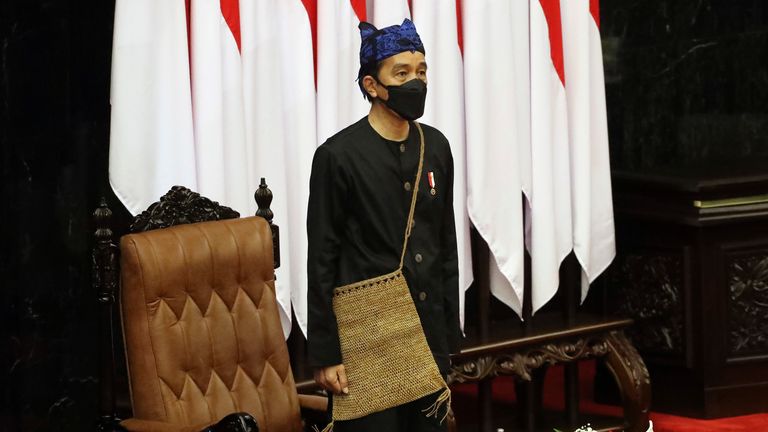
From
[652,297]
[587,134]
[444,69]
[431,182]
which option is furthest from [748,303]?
[431,182]

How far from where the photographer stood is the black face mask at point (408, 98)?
127 inches

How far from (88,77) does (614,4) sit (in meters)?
2.48

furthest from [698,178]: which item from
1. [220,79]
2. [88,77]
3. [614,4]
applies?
[88,77]

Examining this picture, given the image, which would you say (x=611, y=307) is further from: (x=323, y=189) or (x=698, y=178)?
(x=323, y=189)

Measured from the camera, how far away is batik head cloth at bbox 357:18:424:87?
322cm

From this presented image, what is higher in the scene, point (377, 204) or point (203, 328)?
point (377, 204)

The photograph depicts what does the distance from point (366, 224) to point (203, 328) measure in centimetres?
64

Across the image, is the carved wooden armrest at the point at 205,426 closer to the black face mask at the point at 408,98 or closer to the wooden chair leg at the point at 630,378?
the black face mask at the point at 408,98

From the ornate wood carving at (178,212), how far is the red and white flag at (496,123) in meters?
1.23

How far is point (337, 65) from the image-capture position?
14.9 feet

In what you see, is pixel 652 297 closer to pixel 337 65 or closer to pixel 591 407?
pixel 591 407

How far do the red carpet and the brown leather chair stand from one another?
2.00m

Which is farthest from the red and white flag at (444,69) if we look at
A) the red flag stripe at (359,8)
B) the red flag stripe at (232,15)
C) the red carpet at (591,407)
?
the red carpet at (591,407)

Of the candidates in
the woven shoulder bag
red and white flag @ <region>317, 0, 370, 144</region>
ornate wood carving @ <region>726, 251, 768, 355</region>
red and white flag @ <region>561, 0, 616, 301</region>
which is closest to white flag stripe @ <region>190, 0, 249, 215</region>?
red and white flag @ <region>317, 0, 370, 144</region>
